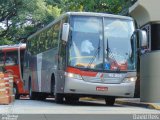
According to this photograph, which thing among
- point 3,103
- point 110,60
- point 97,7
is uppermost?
point 97,7

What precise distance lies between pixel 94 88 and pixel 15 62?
51.7 ft

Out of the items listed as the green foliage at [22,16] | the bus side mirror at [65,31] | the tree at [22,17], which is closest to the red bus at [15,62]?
the green foliage at [22,16]

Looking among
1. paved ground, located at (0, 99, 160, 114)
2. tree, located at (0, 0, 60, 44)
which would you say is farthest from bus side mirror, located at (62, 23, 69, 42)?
tree, located at (0, 0, 60, 44)

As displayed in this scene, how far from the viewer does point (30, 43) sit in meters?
29.2

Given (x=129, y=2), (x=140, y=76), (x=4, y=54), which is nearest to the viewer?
(x=140, y=76)

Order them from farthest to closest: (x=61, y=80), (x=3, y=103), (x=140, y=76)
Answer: (x=140, y=76), (x=61, y=80), (x=3, y=103)

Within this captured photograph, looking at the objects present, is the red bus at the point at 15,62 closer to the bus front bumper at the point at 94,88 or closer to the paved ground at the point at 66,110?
the bus front bumper at the point at 94,88

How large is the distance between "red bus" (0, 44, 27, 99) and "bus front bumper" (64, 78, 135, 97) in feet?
48.1

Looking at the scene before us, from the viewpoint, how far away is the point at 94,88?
18250 mm

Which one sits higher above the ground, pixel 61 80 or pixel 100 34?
pixel 100 34

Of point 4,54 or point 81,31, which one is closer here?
point 81,31

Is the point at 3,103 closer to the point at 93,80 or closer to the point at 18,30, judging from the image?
the point at 93,80

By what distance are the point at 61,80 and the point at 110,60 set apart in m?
1.94

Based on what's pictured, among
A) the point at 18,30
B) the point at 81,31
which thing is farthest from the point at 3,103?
the point at 18,30
